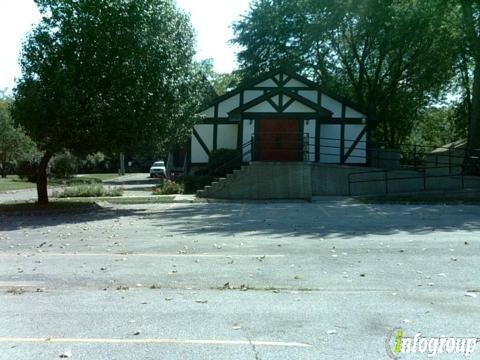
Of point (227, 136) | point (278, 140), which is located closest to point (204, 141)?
point (227, 136)

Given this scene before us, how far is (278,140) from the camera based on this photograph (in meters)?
28.4

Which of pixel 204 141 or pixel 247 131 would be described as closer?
pixel 247 131

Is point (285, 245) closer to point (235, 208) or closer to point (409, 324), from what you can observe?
point (409, 324)

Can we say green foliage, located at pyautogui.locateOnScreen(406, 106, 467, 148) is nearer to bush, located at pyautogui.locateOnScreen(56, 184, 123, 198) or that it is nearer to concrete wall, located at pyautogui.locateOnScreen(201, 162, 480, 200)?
concrete wall, located at pyautogui.locateOnScreen(201, 162, 480, 200)

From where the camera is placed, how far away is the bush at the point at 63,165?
143 ft

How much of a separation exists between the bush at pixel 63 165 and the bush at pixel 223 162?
18592 mm


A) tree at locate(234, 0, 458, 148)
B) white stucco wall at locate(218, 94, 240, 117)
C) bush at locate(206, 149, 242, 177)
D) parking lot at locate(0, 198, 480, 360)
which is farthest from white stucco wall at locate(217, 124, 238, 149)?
parking lot at locate(0, 198, 480, 360)

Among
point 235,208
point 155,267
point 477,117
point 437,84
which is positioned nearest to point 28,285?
point 155,267

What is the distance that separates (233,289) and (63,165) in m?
39.2

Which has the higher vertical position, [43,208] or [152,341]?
[43,208]

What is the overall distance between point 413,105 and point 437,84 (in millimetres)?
2961

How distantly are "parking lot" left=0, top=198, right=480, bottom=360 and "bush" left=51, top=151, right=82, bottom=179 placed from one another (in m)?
29.9

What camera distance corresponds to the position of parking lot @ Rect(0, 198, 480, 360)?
532cm

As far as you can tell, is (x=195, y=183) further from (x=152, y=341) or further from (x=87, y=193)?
(x=152, y=341)
